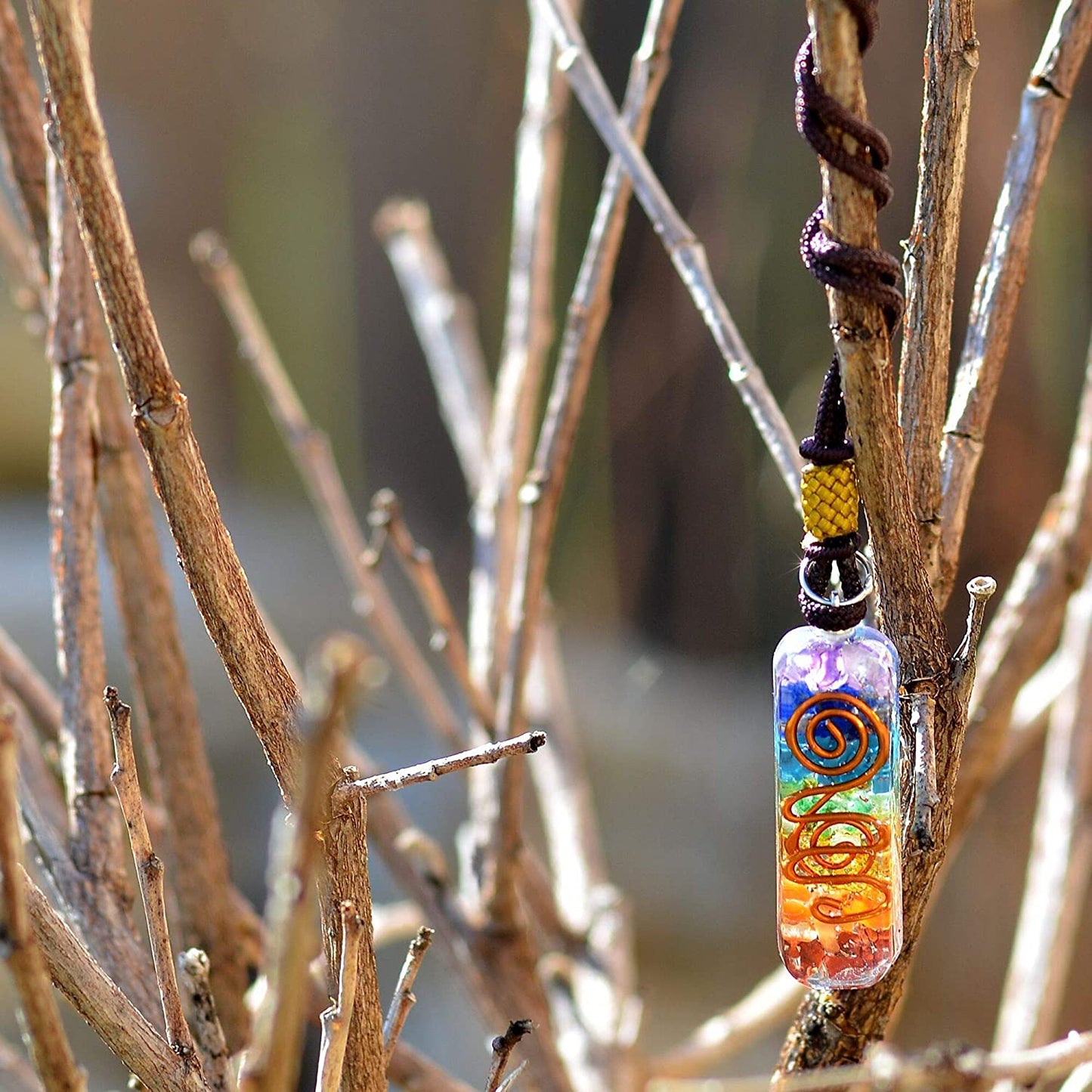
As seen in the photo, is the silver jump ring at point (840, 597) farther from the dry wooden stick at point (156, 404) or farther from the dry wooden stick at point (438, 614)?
the dry wooden stick at point (438, 614)

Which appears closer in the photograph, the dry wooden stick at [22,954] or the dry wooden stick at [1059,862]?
the dry wooden stick at [22,954]

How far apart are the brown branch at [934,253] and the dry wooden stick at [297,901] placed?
24 centimetres

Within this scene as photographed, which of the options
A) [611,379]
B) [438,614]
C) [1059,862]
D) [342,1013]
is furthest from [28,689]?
[611,379]

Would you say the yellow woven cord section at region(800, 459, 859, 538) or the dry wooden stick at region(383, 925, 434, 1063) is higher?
the yellow woven cord section at region(800, 459, 859, 538)

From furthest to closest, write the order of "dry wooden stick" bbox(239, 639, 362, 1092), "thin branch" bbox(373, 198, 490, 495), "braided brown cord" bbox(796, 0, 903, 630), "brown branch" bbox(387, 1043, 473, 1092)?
"thin branch" bbox(373, 198, 490, 495), "brown branch" bbox(387, 1043, 473, 1092), "braided brown cord" bbox(796, 0, 903, 630), "dry wooden stick" bbox(239, 639, 362, 1092)

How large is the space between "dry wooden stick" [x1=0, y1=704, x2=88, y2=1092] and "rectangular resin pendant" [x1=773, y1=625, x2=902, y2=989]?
0.23 metres

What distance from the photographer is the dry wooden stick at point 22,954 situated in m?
0.28

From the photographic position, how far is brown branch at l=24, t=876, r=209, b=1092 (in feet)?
1.23

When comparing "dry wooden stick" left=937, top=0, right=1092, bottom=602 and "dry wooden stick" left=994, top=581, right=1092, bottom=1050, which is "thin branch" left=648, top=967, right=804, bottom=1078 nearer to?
"dry wooden stick" left=994, top=581, right=1092, bottom=1050

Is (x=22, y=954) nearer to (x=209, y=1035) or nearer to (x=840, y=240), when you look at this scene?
(x=209, y=1035)

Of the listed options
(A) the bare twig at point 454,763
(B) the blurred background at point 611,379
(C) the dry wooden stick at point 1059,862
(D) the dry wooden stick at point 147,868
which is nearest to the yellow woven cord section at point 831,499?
(A) the bare twig at point 454,763

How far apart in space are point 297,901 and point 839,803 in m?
0.21

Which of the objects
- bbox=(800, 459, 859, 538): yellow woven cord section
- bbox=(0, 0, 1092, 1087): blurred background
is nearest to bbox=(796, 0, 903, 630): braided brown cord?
bbox=(800, 459, 859, 538): yellow woven cord section

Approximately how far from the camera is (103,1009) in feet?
1.23
